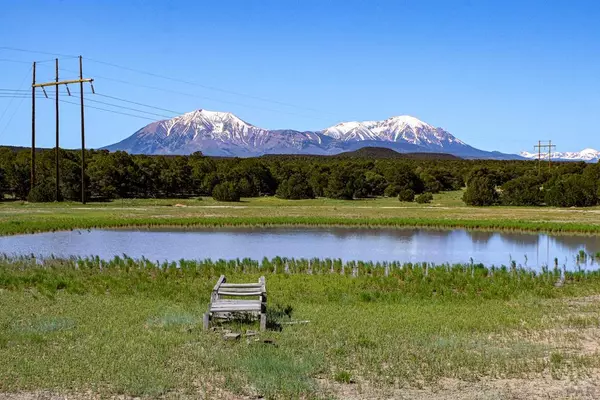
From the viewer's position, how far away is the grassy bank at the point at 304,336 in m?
10.7

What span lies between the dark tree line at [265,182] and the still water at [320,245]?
87.6 ft

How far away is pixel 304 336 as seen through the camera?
44.4 feet

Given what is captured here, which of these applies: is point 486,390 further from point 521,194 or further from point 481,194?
point 521,194

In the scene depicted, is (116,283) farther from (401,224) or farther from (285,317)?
(401,224)

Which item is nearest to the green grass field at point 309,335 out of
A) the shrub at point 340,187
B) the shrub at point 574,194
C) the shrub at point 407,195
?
the shrub at point 574,194

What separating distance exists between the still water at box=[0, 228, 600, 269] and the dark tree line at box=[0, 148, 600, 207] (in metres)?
26.7

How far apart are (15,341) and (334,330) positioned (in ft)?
20.1

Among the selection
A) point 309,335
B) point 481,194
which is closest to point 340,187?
point 481,194

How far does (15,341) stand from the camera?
41.8 ft

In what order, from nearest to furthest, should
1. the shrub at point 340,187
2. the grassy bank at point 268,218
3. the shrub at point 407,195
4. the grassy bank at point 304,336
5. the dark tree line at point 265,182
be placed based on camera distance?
the grassy bank at point 304,336
the grassy bank at point 268,218
the dark tree line at point 265,182
the shrub at point 407,195
the shrub at point 340,187

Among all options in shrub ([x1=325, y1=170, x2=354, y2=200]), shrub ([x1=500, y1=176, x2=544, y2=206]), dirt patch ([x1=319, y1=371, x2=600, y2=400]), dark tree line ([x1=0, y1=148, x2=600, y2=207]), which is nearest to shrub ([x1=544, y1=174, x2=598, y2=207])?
dark tree line ([x1=0, y1=148, x2=600, y2=207])

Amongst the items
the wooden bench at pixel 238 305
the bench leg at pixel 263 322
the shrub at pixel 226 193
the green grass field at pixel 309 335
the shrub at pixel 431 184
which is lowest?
the green grass field at pixel 309 335

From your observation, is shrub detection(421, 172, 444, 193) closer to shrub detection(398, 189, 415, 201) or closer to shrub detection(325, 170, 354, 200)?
shrub detection(325, 170, 354, 200)

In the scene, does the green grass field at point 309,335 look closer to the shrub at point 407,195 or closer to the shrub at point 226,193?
the shrub at point 226,193
